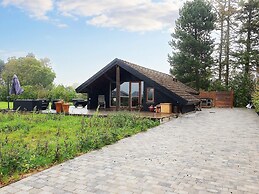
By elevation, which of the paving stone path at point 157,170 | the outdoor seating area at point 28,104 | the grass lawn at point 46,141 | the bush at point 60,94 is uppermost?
the bush at point 60,94

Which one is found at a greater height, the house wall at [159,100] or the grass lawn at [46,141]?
the house wall at [159,100]

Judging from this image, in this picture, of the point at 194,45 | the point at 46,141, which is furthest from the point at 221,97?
the point at 46,141

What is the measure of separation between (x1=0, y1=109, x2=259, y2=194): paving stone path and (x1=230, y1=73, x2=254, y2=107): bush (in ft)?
62.2

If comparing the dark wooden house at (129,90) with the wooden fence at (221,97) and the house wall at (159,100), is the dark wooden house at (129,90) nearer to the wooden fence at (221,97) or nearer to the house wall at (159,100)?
the house wall at (159,100)

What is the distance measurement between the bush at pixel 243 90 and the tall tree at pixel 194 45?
326cm

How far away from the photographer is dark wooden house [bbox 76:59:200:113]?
15444 millimetres

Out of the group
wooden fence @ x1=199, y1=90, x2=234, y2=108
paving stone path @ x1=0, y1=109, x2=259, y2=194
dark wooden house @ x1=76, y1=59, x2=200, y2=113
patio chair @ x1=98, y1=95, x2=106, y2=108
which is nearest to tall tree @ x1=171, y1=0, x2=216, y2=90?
wooden fence @ x1=199, y1=90, x2=234, y2=108

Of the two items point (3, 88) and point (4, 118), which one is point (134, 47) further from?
point (3, 88)

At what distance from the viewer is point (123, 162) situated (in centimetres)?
513

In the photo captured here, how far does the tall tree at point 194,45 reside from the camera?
88.3 ft

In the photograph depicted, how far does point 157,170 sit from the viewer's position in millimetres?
4645

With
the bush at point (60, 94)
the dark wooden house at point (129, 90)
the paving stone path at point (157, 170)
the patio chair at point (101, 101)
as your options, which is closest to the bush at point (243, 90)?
the dark wooden house at point (129, 90)

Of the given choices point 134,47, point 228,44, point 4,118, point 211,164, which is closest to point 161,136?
point 211,164

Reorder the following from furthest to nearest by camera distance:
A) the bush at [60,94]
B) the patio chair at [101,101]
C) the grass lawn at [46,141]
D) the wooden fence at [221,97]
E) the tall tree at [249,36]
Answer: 1. the tall tree at [249,36]
2. the bush at [60,94]
3. the wooden fence at [221,97]
4. the patio chair at [101,101]
5. the grass lawn at [46,141]
